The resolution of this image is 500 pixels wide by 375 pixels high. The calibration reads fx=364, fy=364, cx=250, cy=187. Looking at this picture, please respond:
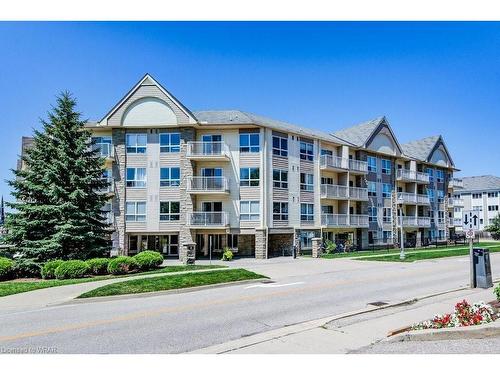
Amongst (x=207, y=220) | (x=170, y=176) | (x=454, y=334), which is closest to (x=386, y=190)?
(x=207, y=220)

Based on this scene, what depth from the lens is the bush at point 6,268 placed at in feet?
55.7

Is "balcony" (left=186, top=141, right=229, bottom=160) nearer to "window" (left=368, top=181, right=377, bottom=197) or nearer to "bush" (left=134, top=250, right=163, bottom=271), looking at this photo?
"bush" (left=134, top=250, right=163, bottom=271)

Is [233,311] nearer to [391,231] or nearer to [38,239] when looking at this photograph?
[38,239]

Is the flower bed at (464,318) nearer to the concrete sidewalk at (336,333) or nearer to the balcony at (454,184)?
the concrete sidewalk at (336,333)

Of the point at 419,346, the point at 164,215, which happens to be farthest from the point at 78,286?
the point at 164,215

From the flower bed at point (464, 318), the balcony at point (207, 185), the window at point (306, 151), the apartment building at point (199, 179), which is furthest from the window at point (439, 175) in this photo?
the flower bed at point (464, 318)

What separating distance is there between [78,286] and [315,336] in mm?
10810

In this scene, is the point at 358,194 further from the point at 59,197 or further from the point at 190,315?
the point at 190,315

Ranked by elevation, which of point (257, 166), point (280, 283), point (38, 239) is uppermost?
point (257, 166)

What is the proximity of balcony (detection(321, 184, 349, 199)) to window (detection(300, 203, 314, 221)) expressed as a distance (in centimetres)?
175

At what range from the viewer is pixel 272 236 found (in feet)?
103

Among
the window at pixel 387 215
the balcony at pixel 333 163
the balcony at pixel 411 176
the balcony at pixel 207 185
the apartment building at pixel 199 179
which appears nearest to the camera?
the balcony at pixel 207 185

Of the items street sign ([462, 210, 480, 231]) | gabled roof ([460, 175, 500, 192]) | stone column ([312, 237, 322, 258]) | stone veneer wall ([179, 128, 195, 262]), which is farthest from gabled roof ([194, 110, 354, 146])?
gabled roof ([460, 175, 500, 192])

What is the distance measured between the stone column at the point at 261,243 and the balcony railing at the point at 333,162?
9.40 meters
